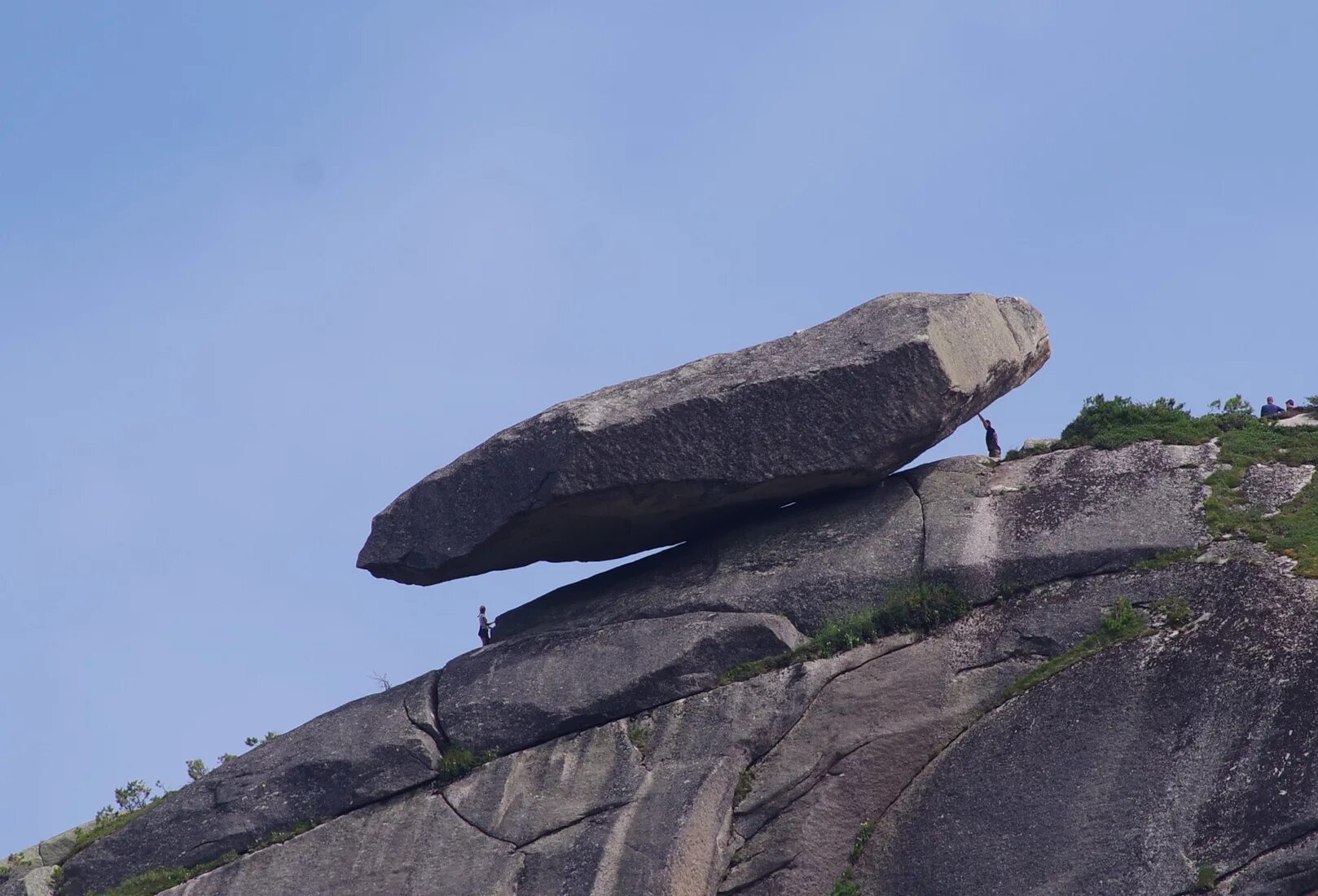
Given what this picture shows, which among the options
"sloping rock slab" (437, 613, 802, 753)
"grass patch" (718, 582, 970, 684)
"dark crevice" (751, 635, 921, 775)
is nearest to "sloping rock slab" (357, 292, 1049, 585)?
"sloping rock slab" (437, 613, 802, 753)

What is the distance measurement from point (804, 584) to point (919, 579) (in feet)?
6.23

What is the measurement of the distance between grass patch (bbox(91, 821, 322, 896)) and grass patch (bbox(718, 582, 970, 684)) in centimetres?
740

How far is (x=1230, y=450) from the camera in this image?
26234 millimetres

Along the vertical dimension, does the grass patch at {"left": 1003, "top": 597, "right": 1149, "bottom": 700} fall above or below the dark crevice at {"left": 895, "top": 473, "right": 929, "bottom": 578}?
below

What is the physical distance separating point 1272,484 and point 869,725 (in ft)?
25.7

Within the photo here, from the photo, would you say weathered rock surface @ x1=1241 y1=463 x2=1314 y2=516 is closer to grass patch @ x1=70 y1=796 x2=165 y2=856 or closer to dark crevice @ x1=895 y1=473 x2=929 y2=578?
dark crevice @ x1=895 y1=473 x2=929 y2=578

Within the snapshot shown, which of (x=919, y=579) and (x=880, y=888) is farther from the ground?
(x=919, y=579)

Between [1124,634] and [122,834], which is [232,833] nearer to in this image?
[122,834]

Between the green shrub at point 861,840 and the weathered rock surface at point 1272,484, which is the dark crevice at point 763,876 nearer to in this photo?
the green shrub at point 861,840

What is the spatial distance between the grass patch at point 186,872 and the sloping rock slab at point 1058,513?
36.4 ft

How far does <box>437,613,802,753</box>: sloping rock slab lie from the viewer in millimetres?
24969

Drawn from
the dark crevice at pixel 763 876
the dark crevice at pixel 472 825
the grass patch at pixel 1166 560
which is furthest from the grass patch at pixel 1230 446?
the dark crevice at pixel 472 825

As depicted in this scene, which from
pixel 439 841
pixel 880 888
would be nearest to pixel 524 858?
pixel 439 841

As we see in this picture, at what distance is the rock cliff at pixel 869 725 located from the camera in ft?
66.4
